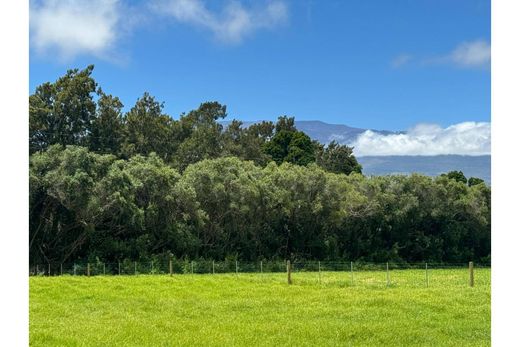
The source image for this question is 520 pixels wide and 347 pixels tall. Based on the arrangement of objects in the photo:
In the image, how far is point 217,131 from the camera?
3834 centimetres

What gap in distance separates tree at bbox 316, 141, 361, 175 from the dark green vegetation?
550cm

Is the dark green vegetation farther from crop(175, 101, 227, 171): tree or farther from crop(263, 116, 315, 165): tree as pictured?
crop(263, 116, 315, 165): tree

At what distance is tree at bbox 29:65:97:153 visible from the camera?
2859 centimetres

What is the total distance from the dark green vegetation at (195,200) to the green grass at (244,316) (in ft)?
26.3

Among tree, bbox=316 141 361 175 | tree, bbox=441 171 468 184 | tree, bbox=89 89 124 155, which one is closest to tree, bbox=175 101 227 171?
tree, bbox=89 89 124 155

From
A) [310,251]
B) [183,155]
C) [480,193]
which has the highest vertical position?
[183,155]

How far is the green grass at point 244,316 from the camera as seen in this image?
7672mm

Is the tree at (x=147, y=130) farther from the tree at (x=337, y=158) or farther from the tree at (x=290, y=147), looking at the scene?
the tree at (x=337, y=158)

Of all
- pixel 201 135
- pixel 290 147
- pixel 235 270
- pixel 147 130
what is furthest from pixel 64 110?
pixel 290 147
